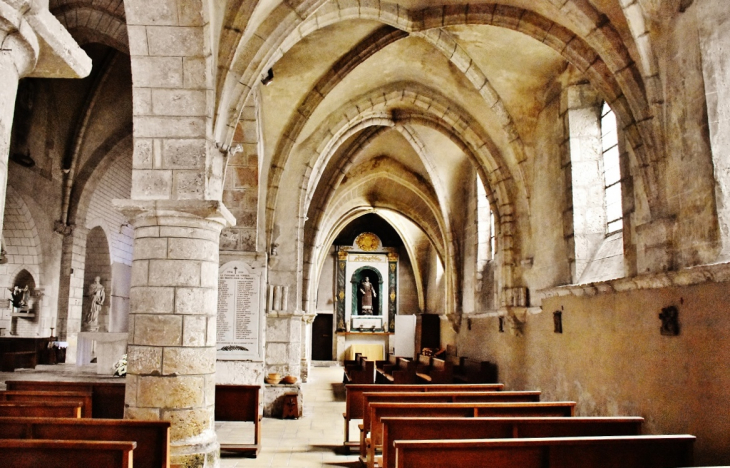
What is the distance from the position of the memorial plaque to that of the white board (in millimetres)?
13362

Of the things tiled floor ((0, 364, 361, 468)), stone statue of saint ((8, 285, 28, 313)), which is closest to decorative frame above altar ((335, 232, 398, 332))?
tiled floor ((0, 364, 361, 468))

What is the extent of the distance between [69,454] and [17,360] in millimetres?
8288

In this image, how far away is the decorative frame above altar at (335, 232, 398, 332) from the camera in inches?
958

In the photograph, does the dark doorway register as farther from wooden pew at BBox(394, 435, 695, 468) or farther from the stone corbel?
wooden pew at BBox(394, 435, 695, 468)

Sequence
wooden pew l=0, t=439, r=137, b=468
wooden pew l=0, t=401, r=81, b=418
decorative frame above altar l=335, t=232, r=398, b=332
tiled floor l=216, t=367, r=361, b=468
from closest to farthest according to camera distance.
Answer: wooden pew l=0, t=439, r=137, b=468 < wooden pew l=0, t=401, r=81, b=418 < tiled floor l=216, t=367, r=361, b=468 < decorative frame above altar l=335, t=232, r=398, b=332

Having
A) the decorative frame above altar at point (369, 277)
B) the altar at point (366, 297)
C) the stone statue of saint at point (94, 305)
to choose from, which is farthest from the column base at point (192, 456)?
the decorative frame above altar at point (369, 277)

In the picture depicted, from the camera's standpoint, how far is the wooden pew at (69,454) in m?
3.33

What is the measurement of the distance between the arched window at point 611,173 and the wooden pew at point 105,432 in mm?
6166

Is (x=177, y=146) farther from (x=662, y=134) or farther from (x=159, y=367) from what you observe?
(x=662, y=134)

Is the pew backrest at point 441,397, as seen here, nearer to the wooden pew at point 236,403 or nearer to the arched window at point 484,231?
the wooden pew at point 236,403

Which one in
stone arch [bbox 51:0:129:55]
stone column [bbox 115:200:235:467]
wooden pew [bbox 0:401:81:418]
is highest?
stone arch [bbox 51:0:129:55]

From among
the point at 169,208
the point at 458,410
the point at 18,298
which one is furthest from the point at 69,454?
the point at 18,298

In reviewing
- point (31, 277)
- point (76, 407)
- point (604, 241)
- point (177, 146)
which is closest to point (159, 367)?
point (76, 407)

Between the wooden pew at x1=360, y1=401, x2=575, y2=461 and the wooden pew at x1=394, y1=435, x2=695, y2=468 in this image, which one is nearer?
the wooden pew at x1=394, y1=435, x2=695, y2=468
